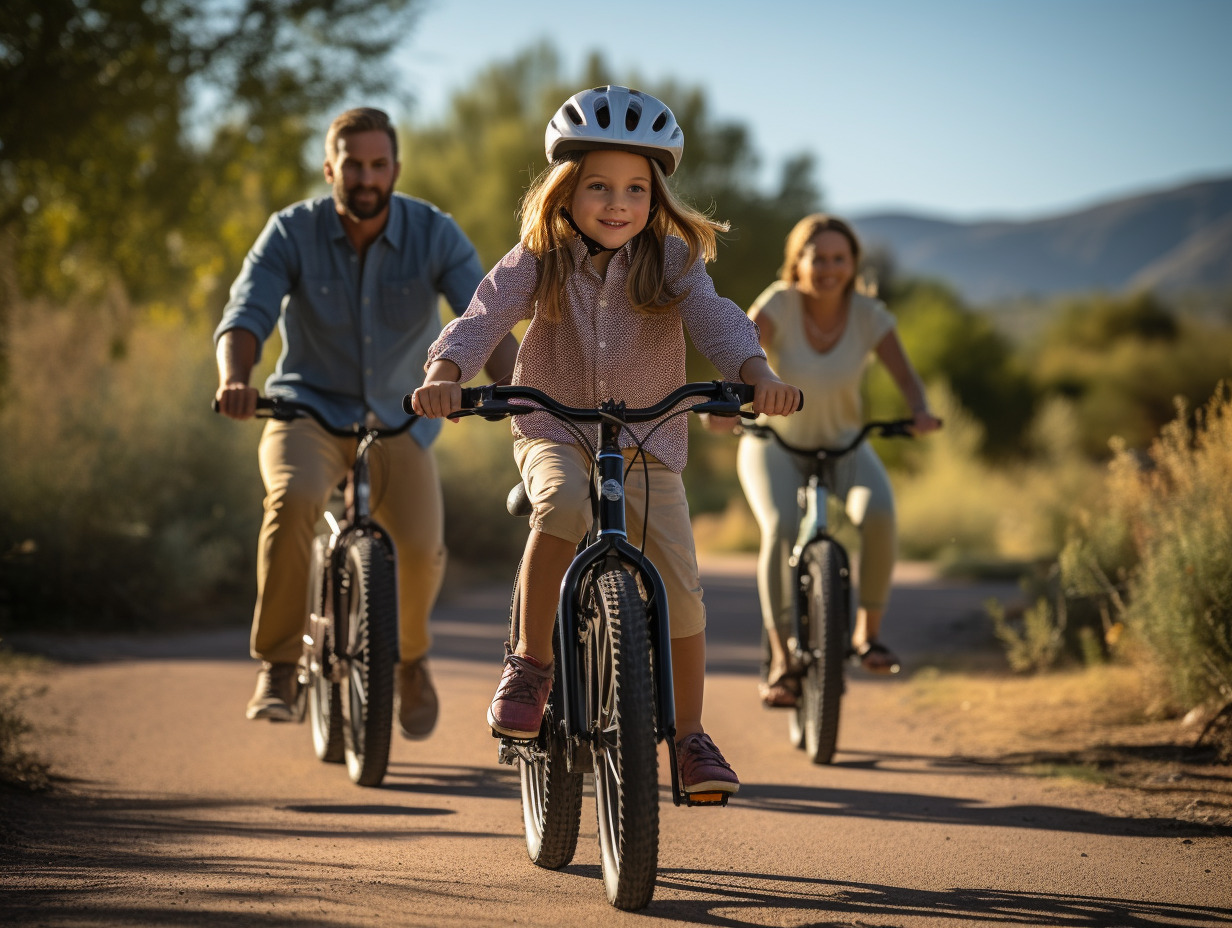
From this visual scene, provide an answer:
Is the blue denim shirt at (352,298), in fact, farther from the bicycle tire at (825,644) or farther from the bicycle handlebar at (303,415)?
the bicycle tire at (825,644)

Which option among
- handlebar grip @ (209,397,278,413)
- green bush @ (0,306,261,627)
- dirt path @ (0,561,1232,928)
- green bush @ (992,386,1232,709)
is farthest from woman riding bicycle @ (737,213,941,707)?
green bush @ (0,306,261,627)

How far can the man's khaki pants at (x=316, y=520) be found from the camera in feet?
20.1

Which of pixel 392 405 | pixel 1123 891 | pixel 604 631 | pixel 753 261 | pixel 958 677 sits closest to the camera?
pixel 604 631

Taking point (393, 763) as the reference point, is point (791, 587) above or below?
above

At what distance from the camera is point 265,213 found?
2288 centimetres

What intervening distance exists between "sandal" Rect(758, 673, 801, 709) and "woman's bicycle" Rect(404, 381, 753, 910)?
2603 millimetres

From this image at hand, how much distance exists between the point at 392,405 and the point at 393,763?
1634mm

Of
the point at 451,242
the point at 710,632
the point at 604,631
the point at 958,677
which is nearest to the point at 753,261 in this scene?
the point at 710,632

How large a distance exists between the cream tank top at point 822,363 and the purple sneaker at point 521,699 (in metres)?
3.32

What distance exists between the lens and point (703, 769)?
4113mm

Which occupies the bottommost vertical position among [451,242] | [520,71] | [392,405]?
[392,405]

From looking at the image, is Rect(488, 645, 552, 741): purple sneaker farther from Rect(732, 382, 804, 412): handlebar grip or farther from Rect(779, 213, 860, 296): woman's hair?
Rect(779, 213, 860, 296): woman's hair

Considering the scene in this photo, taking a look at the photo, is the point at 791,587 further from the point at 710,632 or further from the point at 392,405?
the point at 710,632

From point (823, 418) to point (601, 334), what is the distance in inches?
124
